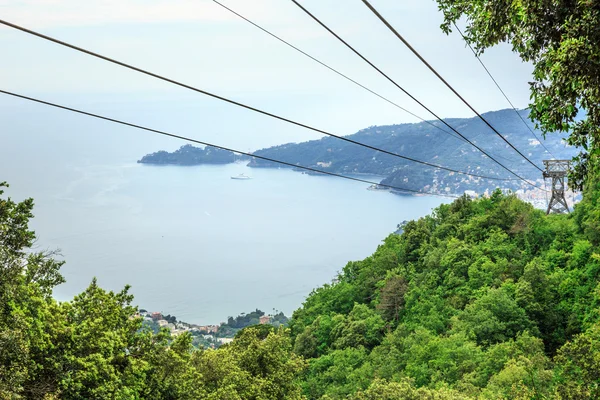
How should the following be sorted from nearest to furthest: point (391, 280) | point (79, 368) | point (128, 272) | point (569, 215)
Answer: point (79, 368), point (569, 215), point (391, 280), point (128, 272)

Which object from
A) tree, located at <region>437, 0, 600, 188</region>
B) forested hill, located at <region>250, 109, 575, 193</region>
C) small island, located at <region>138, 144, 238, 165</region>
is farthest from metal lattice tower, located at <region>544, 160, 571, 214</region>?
small island, located at <region>138, 144, 238, 165</region>

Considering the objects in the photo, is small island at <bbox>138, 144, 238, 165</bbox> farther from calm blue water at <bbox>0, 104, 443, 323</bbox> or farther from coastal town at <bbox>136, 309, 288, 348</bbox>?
coastal town at <bbox>136, 309, 288, 348</bbox>

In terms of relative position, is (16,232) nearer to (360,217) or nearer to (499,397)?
(499,397)

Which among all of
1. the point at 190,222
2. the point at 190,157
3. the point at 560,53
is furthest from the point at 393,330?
the point at 190,157

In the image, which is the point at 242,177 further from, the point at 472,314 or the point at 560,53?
the point at 560,53

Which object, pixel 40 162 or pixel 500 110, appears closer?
pixel 500 110

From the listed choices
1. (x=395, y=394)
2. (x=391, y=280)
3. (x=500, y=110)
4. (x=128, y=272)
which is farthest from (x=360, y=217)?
(x=395, y=394)
